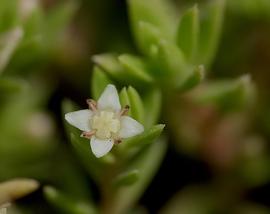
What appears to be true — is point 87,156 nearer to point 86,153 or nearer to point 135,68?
point 86,153

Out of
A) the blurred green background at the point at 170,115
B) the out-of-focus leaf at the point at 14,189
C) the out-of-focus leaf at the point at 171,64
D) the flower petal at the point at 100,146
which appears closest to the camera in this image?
the flower petal at the point at 100,146

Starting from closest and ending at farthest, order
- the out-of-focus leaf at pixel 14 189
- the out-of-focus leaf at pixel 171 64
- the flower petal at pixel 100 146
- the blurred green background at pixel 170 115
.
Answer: the flower petal at pixel 100 146, the out-of-focus leaf at pixel 14 189, the out-of-focus leaf at pixel 171 64, the blurred green background at pixel 170 115

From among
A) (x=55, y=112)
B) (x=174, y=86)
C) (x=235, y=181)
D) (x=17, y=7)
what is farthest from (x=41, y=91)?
(x=235, y=181)

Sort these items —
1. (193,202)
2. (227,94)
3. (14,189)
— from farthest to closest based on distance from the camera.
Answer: (193,202)
(227,94)
(14,189)

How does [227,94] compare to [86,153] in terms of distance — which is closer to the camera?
[86,153]

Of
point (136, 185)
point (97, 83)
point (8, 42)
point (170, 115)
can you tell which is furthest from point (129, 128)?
point (170, 115)

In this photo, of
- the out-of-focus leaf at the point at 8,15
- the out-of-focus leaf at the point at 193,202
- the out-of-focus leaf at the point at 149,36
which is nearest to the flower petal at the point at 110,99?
the out-of-focus leaf at the point at 149,36

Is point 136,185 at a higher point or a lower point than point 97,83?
lower

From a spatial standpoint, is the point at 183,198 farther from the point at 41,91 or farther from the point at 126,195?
the point at 41,91

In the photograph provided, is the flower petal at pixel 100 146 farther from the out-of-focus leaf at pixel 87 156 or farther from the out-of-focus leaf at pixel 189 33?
the out-of-focus leaf at pixel 189 33
